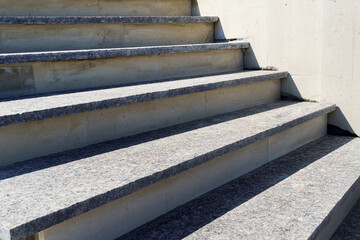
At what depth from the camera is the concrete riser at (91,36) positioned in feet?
7.00

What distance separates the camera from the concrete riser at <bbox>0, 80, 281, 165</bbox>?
158 centimetres

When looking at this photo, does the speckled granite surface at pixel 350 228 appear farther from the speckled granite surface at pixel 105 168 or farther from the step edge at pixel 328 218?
the speckled granite surface at pixel 105 168

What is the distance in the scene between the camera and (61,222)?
3.86ft

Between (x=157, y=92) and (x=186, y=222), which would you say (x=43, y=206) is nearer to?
(x=186, y=222)

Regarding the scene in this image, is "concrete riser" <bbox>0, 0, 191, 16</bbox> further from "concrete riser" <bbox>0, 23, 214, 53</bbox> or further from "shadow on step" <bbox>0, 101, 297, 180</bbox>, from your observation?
"shadow on step" <bbox>0, 101, 297, 180</bbox>

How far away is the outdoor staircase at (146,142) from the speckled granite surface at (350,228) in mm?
43

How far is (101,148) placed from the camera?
1753mm

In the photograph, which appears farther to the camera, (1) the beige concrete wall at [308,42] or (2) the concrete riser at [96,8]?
(1) the beige concrete wall at [308,42]

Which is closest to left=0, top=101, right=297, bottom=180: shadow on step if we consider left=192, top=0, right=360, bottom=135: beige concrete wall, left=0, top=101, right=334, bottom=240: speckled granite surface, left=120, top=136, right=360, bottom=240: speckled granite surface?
left=0, top=101, right=334, bottom=240: speckled granite surface

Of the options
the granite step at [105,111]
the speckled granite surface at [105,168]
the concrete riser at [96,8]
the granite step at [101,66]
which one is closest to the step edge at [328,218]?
the speckled granite surface at [105,168]

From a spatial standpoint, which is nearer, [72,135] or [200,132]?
[72,135]

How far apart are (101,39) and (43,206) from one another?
1.52 m

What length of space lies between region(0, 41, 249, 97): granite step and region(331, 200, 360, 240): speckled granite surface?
52.5 inches

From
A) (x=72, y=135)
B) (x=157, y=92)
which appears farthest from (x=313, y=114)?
(x=72, y=135)
